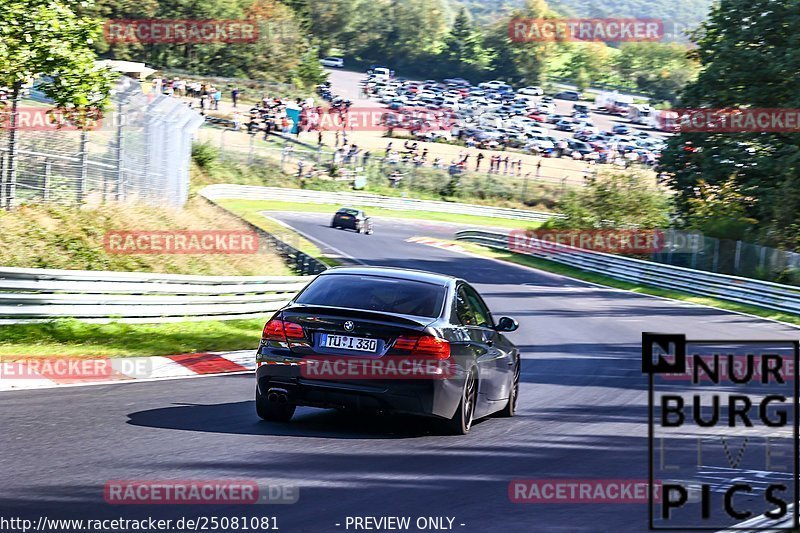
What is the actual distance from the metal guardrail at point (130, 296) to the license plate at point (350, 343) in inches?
261

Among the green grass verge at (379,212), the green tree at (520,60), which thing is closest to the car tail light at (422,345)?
the green grass verge at (379,212)

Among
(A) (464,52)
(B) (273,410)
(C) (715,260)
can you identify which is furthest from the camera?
(A) (464,52)

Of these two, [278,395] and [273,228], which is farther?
[273,228]

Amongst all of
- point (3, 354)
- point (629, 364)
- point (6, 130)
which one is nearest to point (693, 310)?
point (629, 364)

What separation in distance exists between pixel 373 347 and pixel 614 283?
31905 mm

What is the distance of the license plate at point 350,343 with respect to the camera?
29.7 ft

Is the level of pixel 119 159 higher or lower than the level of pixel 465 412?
higher

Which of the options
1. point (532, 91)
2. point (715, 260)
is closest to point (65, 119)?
point (715, 260)

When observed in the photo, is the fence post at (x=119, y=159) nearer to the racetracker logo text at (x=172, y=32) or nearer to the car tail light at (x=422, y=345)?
the car tail light at (x=422, y=345)

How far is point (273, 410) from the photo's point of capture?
32.1 feet

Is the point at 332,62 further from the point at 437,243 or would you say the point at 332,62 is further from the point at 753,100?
the point at 753,100

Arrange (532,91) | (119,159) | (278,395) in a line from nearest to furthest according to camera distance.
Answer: (278,395) → (119,159) → (532,91)

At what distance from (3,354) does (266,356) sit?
5.19 meters

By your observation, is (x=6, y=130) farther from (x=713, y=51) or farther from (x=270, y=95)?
(x=270, y=95)
